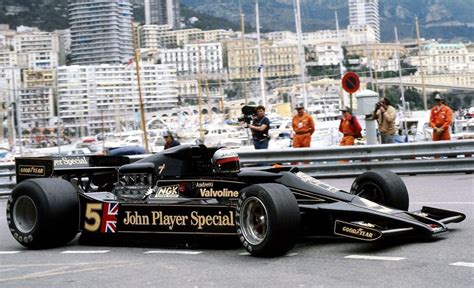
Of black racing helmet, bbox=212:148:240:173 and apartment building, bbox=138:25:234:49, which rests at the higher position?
apartment building, bbox=138:25:234:49

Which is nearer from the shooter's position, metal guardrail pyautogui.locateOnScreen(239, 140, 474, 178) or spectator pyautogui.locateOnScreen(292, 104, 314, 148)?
metal guardrail pyautogui.locateOnScreen(239, 140, 474, 178)

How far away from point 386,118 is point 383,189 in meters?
10.3

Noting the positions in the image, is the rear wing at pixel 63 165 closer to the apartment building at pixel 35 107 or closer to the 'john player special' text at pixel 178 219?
the 'john player special' text at pixel 178 219

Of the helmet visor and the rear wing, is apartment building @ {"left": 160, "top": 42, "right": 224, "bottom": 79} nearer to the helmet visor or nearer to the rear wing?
the rear wing

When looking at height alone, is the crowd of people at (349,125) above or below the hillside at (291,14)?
below

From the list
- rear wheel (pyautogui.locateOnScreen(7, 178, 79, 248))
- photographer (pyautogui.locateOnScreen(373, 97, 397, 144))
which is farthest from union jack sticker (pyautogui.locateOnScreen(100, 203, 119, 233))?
photographer (pyautogui.locateOnScreen(373, 97, 397, 144))

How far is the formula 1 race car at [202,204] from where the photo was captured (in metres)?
8.19

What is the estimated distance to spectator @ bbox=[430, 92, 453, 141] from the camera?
18531mm

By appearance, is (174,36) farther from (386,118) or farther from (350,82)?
(386,118)

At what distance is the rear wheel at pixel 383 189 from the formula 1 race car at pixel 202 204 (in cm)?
1

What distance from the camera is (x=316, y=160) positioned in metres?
18.7

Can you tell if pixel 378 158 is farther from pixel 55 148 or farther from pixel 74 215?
pixel 55 148

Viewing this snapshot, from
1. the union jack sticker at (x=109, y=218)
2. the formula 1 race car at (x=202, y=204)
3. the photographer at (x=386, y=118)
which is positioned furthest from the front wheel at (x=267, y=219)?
the photographer at (x=386, y=118)

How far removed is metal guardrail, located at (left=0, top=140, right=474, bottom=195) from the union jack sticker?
28.0 ft
